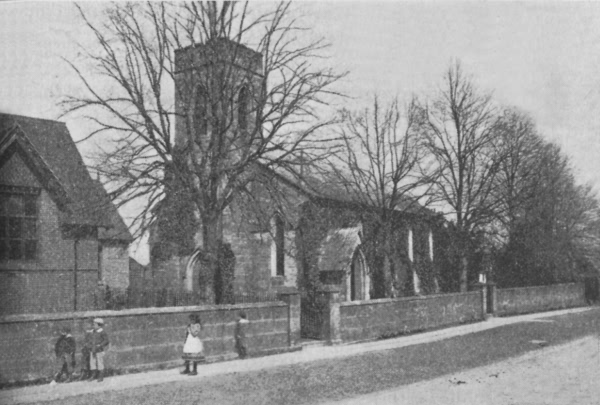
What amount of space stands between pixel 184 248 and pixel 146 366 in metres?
15.6

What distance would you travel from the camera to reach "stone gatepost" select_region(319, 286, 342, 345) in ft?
65.1

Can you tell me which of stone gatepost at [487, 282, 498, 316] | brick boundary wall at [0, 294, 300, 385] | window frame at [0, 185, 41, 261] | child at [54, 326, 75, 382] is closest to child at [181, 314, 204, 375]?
brick boundary wall at [0, 294, 300, 385]

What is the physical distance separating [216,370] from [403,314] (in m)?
10.4

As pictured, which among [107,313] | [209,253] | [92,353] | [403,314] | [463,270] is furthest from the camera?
[463,270]

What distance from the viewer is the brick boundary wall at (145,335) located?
1254cm

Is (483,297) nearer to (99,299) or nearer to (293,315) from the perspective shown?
(293,315)

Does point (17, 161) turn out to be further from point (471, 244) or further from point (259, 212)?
point (471, 244)

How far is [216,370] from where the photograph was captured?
48.9ft

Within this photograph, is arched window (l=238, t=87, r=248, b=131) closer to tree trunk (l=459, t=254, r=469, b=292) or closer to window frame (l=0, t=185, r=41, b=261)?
window frame (l=0, t=185, r=41, b=261)

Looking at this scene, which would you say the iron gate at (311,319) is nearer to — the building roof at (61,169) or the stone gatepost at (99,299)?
the building roof at (61,169)

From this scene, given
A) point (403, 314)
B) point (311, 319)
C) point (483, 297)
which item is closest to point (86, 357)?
point (311, 319)

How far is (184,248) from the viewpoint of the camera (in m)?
30.0

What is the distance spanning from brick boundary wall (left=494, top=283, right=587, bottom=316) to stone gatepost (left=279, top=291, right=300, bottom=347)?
15.3 meters

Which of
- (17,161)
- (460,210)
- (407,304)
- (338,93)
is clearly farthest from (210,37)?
(460,210)
